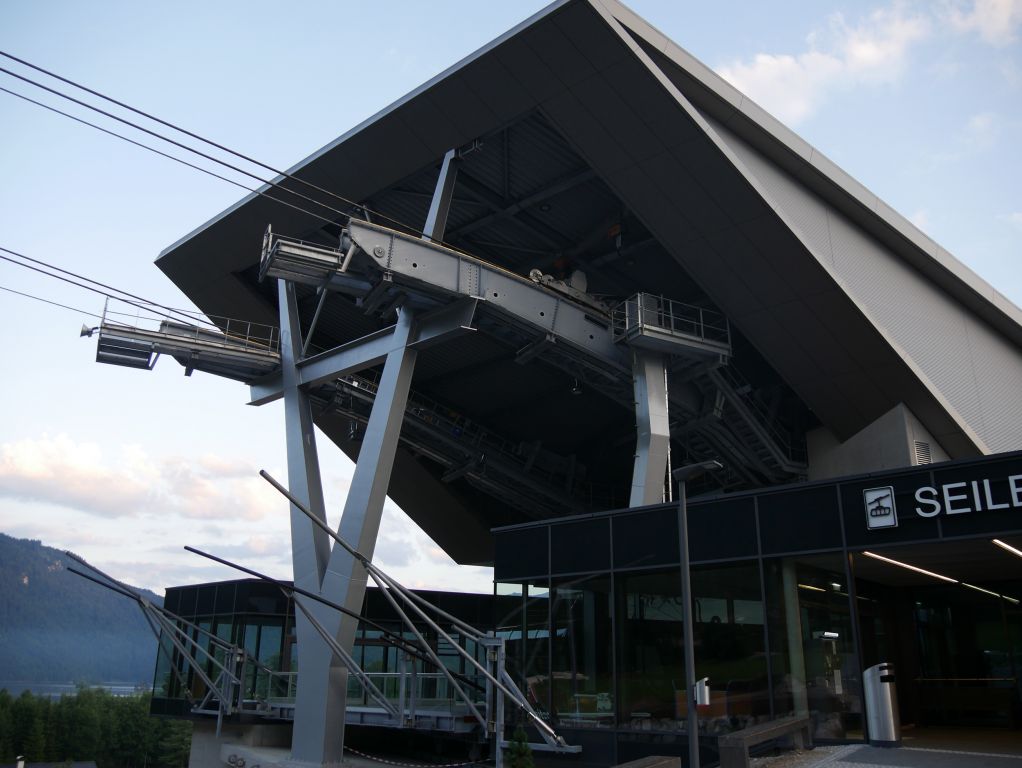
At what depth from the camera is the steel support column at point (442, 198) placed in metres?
28.3

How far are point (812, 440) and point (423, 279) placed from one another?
646 inches

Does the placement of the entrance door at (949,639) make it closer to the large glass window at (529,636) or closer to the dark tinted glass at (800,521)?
the dark tinted glass at (800,521)

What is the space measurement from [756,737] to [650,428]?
1467 cm

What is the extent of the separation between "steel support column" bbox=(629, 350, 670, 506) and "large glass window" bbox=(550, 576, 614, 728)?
6.37 meters

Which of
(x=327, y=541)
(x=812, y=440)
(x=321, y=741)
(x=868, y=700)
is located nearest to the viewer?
(x=868, y=700)

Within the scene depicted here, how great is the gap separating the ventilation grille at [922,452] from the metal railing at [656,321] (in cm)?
670

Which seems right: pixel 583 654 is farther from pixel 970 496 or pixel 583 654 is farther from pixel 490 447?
pixel 490 447

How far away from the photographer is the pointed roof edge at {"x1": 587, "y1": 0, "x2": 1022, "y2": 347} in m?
24.5

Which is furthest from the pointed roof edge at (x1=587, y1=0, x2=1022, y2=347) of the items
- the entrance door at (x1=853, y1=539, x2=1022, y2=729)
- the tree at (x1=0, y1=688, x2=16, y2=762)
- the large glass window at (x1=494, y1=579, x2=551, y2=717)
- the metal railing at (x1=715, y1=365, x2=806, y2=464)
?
the tree at (x1=0, y1=688, x2=16, y2=762)

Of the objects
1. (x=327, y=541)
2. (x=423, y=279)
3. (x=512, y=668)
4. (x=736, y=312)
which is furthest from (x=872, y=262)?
(x=327, y=541)

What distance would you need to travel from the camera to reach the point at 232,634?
38031mm

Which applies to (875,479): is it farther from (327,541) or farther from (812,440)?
(327,541)

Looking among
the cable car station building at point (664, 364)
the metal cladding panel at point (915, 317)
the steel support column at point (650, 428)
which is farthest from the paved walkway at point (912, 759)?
the metal cladding panel at point (915, 317)

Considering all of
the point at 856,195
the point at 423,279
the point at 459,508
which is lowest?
the point at 459,508
